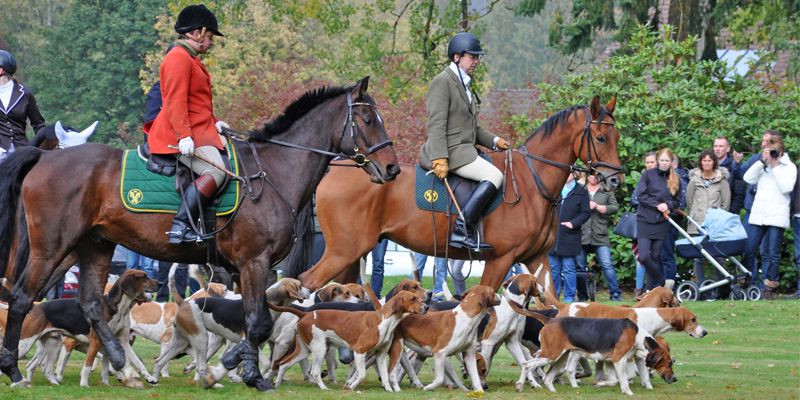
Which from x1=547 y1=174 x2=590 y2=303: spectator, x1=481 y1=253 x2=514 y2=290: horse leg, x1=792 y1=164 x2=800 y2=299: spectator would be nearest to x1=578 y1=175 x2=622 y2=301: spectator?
x1=547 y1=174 x2=590 y2=303: spectator

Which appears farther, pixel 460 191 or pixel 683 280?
pixel 683 280

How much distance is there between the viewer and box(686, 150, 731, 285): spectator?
2019 centimetres

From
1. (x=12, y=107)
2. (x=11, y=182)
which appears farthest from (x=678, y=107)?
(x=11, y=182)

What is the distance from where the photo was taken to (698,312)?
59.7ft

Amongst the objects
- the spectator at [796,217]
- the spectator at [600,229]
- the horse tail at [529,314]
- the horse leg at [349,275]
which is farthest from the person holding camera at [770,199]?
the horse tail at [529,314]

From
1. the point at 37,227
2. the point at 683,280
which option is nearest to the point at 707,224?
the point at 683,280

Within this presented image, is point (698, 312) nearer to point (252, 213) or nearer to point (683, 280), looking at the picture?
point (683, 280)

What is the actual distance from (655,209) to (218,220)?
385 inches

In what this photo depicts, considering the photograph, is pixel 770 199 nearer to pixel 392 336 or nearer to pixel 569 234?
pixel 569 234

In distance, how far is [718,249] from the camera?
65.7ft

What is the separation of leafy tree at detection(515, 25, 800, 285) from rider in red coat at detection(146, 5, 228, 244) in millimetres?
11261

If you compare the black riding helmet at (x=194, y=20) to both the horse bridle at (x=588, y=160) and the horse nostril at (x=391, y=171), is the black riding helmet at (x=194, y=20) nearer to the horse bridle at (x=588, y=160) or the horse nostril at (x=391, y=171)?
the horse nostril at (x=391, y=171)

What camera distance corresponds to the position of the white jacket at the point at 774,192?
19.6 meters

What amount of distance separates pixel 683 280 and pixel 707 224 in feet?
6.61
